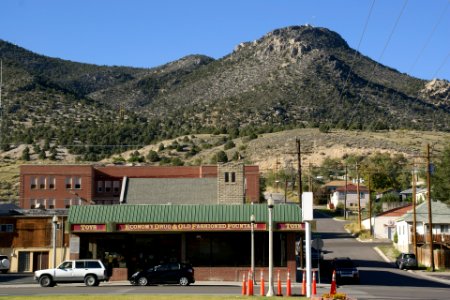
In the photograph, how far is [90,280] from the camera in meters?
43.8

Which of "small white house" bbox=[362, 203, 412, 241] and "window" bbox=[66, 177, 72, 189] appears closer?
"small white house" bbox=[362, 203, 412, 241]

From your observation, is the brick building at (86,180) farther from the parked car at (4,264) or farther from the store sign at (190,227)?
the store sign at (190,227)

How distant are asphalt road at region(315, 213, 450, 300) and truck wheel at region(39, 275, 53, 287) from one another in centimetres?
1599

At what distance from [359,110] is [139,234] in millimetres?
131173

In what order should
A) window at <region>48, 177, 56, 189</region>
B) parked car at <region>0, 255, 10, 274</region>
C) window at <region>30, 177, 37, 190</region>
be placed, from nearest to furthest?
parked car at <region>0, 255, 10, 274</region>
window at <region>30, 177, 37, 190</region>
window at <region>48, 177, 56, 189</region>

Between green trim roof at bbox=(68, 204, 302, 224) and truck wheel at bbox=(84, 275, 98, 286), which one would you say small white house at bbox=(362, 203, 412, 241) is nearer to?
green trim roof at bbox=(68, 204, 302, 224)

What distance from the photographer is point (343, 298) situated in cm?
2659

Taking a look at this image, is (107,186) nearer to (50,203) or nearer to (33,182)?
(50,203)

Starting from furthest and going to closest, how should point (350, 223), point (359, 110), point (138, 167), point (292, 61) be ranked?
point (292, 61)
point (359, 110)
point (350, 223)
point (138, 167)

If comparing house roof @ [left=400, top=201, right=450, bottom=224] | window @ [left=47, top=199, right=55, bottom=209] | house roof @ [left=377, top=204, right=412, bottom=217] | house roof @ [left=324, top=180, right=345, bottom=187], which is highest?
house roof @ [left=324, top=180, right=345, bottom=187]

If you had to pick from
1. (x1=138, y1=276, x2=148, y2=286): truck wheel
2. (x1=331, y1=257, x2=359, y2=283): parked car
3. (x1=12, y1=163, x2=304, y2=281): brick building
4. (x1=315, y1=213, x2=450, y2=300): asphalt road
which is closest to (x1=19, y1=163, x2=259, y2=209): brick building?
(x1=315, y1=213, x2=450, y2=300): asphalt road

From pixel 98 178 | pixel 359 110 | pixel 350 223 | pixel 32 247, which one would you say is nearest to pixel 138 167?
pixel 98 178

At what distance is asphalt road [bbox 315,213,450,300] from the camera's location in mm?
37750

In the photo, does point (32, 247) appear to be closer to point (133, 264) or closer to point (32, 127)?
point (133, 264)
